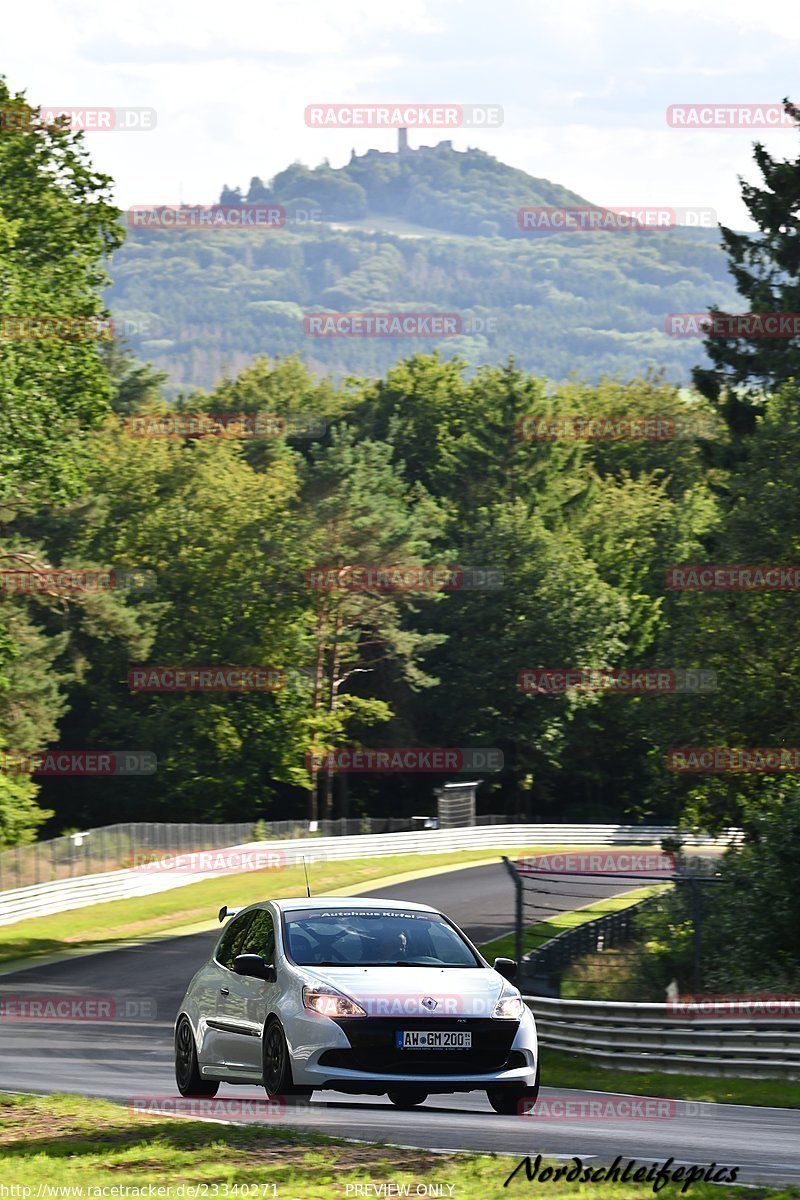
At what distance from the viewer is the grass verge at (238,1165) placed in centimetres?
959

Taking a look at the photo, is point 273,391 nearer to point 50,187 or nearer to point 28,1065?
point 50,187

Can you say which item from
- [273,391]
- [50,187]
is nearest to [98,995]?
[50,187]

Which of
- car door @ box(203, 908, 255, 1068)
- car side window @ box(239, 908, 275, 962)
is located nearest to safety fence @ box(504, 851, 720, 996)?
A: car door @ box(203, 908, 255, 1068)

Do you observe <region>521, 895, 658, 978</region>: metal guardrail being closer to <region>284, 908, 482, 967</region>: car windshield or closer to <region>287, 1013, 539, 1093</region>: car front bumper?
<region>284, 908, 482, 967</region>: car windshield

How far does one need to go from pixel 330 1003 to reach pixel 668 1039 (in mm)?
9591

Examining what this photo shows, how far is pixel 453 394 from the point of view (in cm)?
9012

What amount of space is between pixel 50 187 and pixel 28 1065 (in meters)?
25.7

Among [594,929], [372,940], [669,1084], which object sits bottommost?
[594,929]

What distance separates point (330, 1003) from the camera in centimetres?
1102

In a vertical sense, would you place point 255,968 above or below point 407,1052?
above

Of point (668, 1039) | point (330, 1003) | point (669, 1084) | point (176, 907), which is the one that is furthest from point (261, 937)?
point (176, 907)

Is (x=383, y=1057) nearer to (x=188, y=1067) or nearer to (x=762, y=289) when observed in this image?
(x=188, y=1067)

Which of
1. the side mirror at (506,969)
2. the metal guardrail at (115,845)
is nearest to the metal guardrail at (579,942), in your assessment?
the side mirror at (506,969)

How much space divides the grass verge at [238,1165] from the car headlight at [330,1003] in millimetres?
880
